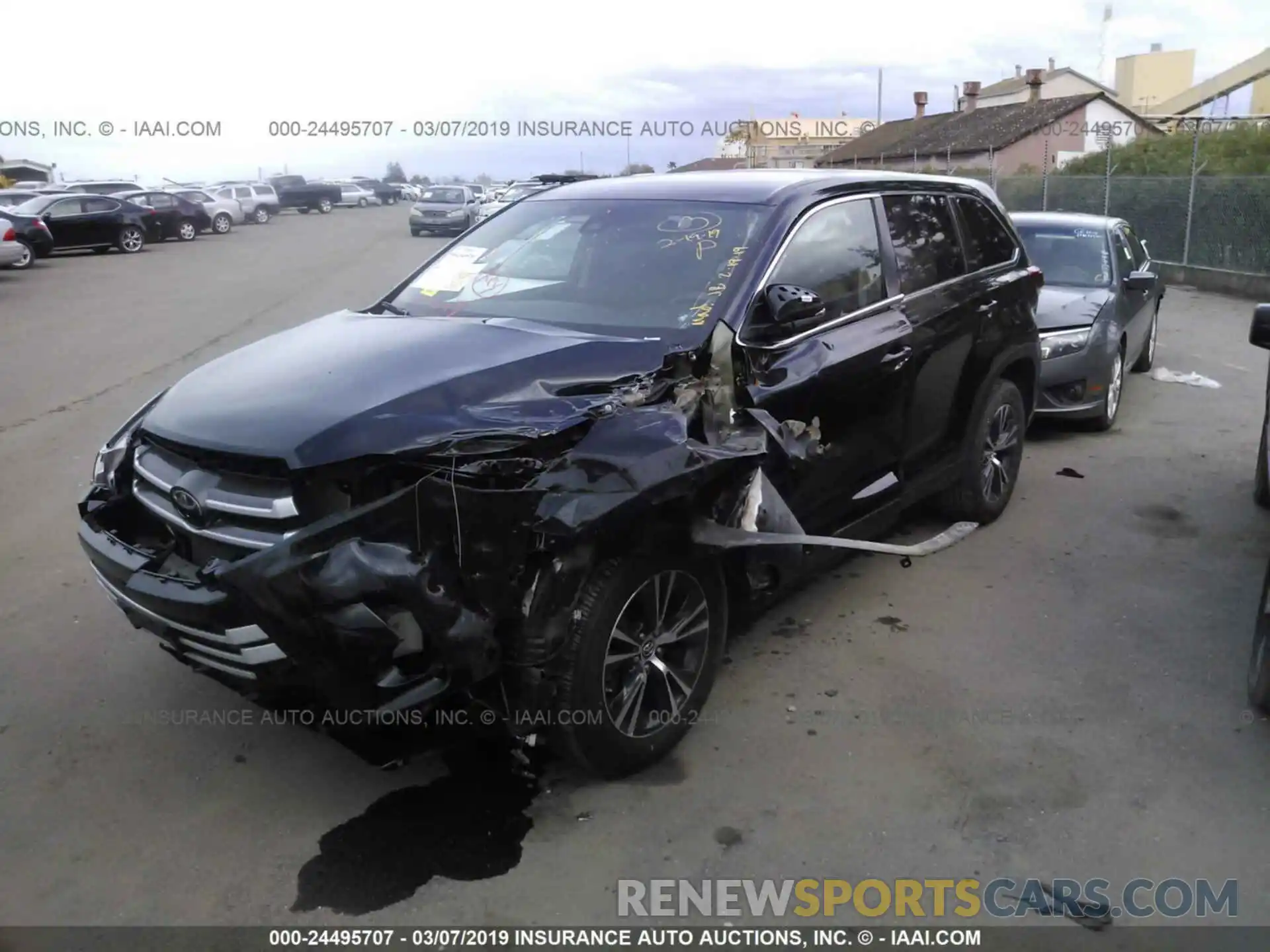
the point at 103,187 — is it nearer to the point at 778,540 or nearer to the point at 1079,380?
the point at 1079,380

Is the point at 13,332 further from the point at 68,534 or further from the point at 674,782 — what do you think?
the point at 674,782

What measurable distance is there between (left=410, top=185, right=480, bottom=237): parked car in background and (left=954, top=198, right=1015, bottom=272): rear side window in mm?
25630

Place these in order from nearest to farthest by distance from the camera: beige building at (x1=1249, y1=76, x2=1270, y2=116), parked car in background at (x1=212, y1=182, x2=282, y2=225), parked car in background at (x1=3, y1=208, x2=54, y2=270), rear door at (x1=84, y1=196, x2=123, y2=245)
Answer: parked car in background at (x1=3, y1=208, x2=54, y2=270), rear door at (x1=84, y1=196, x2=123, y2=245), parked car in background at (x1=212, y1=182, x2=282, y2=225), beige building at (x1=1249, y1=76, x2=1270, y2=116)

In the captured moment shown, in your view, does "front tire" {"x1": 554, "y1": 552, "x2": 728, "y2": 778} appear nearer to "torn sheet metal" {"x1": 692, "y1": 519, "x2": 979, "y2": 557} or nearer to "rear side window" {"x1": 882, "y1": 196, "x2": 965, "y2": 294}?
"torn sheet metal" {"x1": 692, "y1": 519, "x2": 979, "y2": 557}

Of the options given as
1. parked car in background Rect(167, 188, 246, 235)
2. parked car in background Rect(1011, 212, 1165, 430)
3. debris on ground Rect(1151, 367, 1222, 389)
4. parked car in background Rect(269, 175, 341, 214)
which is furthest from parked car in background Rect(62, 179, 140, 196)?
debris on ground Rect(1151, 367, 1222, 389)

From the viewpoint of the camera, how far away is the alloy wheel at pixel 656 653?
334 cm

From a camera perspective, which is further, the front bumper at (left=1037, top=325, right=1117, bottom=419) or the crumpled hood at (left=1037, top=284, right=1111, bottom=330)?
the crumpled hood at (left=1037, top=284, right=1111, bottom=330)

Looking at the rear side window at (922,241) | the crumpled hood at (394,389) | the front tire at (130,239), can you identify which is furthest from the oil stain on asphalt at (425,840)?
the front tire at (130,239)

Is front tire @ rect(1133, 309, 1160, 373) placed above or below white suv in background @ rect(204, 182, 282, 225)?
below

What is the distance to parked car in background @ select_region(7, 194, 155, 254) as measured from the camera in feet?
76.5

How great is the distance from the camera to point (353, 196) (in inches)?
2274

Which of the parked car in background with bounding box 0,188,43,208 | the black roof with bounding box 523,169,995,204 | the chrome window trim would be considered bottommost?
the chrome window trim

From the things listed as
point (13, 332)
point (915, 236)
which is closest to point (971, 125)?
point (13, 332)

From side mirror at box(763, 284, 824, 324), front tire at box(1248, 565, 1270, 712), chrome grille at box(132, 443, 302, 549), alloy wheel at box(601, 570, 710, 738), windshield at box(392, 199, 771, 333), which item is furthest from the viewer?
windshield at box(392, 199, 771, 333)
